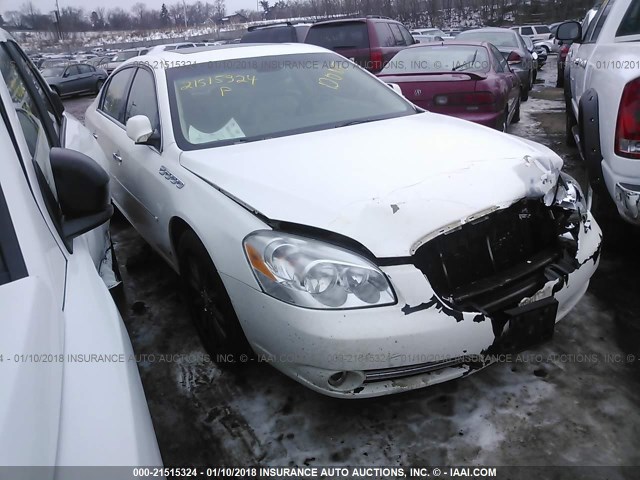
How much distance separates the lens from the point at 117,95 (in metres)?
4.19

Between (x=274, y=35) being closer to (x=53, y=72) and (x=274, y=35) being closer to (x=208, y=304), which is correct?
(x=208, y=304)

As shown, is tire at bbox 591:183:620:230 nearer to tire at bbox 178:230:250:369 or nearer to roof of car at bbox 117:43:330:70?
roof of car at bbox 117:43:330:70

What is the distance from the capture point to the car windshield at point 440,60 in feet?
20.7

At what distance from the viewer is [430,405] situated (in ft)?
7.68

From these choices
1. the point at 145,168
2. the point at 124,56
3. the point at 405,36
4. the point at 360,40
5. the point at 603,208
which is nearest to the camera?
the point at 145,168

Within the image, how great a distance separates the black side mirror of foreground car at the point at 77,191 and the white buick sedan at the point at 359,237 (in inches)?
22.7

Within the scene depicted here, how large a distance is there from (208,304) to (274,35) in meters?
10.2

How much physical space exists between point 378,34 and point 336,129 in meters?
7.29

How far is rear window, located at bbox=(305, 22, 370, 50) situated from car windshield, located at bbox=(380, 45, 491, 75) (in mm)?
2906

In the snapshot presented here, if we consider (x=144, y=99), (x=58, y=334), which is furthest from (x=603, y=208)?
(x=58, y=334)

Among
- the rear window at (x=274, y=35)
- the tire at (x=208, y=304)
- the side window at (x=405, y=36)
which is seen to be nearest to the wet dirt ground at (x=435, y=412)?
the tire at (x=208, y=304)

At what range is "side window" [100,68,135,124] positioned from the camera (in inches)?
156

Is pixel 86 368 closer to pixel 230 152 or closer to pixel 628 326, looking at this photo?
pixel 230 152
